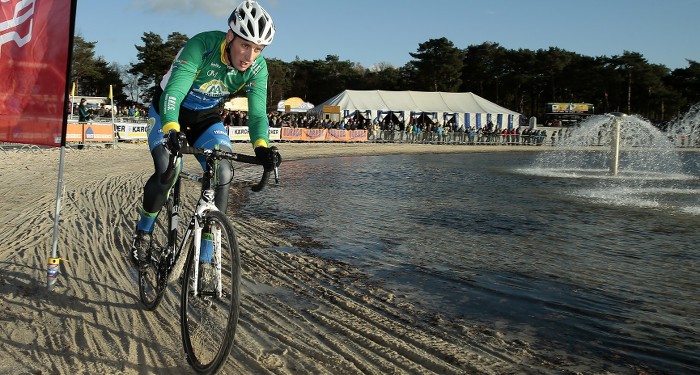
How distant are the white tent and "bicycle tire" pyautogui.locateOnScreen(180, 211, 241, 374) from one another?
44.2 m

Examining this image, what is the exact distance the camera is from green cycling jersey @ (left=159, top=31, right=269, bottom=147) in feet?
12.4

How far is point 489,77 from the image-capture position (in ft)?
324

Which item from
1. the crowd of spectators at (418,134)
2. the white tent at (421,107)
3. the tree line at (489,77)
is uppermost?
the tree line at (489,77)

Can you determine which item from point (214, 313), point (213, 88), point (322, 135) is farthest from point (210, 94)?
point (322, 135)

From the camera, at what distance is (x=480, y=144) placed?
140 ft

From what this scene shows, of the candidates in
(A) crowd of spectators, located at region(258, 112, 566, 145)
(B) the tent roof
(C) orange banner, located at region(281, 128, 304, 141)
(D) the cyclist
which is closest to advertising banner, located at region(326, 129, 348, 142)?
(A) crowd of spectators, located at region(258, 112, 566, 145)

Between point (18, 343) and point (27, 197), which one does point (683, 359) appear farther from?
point (27, 197)

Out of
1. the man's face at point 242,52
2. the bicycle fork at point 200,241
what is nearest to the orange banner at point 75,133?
the man's face at point 242,52

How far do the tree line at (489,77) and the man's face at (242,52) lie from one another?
79817 mm

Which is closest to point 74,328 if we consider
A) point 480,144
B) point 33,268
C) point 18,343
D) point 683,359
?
point 18,343

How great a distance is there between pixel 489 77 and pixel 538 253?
318 ft

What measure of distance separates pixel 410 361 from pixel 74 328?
229 cm

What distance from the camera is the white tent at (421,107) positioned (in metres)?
48.6

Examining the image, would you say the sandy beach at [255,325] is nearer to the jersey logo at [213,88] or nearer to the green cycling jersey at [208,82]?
the green cycling jersey at [208,82]
